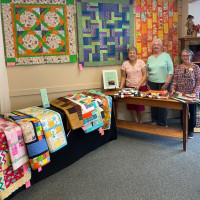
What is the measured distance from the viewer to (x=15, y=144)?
200 cm

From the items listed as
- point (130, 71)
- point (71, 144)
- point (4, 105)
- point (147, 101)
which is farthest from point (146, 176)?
point (4, 105)

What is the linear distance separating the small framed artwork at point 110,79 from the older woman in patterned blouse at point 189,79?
2.96 feet

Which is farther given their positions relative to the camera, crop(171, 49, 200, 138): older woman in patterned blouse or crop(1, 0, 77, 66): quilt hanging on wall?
crop(171, 49, 200, 138): older woman in patterned blouse

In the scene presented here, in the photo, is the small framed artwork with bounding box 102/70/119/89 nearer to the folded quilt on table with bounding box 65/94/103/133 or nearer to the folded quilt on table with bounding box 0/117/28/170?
the folded quilt on table with bounding box 65/94/103/133

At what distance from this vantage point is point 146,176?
2.39 metres

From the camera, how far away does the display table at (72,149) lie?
7.93 feet

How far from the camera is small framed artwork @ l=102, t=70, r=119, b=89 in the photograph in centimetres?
366

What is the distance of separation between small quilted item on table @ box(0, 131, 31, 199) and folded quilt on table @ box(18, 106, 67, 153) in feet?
1.22

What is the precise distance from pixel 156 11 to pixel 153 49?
754 millimetres

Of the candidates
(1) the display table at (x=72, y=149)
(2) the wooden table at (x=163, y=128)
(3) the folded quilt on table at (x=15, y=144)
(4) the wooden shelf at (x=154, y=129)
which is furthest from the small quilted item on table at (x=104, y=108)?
(3) the folded quilt on table at (x=15, y=144)

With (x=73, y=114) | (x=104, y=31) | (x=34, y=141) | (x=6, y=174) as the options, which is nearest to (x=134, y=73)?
(x=104, y=31)

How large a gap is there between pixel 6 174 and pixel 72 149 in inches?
35.4

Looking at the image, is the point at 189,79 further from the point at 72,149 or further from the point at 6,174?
the point at 6,174

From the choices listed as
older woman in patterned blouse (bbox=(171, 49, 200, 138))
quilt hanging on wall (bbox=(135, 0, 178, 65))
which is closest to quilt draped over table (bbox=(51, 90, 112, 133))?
older woman in patterned blouse (bbox=(171, 49, 200, 138))
